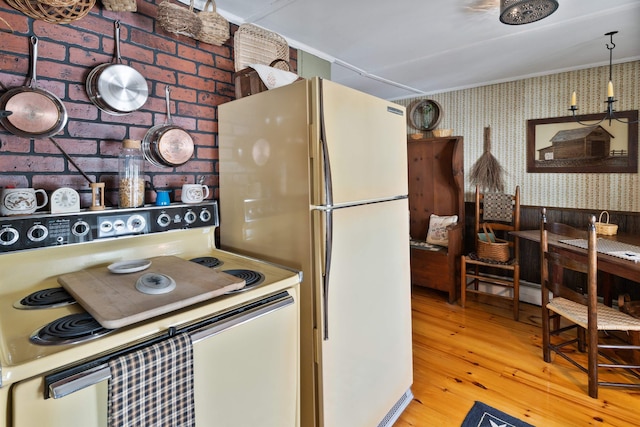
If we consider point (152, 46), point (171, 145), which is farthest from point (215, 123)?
point (152, 46)

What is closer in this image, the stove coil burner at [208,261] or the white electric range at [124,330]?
the white electric range at [124,330]

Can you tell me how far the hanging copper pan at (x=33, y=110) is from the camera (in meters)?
1.21

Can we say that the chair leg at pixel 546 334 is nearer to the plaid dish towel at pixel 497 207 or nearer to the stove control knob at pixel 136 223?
the plaid dish towel at pixel 497 207

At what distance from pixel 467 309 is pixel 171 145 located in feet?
9.97

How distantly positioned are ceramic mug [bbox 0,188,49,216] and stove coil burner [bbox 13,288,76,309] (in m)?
0.30

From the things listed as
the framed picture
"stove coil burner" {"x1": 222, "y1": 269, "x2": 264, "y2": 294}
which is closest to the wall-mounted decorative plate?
the framed picture

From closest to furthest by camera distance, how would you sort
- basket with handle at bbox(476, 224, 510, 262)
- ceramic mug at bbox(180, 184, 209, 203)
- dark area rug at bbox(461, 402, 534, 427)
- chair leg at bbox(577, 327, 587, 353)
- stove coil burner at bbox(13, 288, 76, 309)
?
1. stove coil burner at bbox(13, 288, 76, 309)
2. ceramic mug at bbox(180, 184, 209, 203)
3. dark area rug at bbox(461, 402, 534, 427)
4. chair leg at bbox(577, 327, 587, 353)
5. basket with handle at bbox(476, 224, 510, 262)

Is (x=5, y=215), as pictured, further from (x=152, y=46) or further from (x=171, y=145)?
(x=152, y=46)

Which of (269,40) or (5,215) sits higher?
(269,40)

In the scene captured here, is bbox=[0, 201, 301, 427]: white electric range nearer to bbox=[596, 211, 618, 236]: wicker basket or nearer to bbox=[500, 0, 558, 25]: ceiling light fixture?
bbox=[500, 0, 558, 25]: ceiling light fixture

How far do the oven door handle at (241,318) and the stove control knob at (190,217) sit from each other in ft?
2.16

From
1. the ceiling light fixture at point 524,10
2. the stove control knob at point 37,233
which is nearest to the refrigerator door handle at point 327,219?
the stove control knob at point 37,233

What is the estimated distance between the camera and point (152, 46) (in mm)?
1645

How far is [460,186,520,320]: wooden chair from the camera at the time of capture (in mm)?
3105
